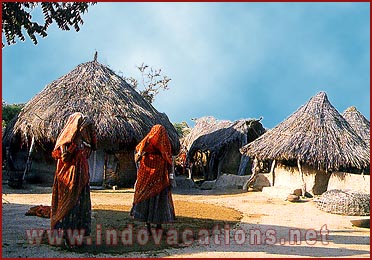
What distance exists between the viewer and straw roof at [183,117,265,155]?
19.9 meters

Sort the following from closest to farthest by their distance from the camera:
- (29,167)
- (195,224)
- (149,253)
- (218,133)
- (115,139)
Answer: (149,253) < (195,224) < (115,139) < (29,167) < (218,133)

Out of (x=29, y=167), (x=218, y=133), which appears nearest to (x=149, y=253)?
(x=29, y=167)

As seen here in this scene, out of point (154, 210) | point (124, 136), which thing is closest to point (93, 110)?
point (124, 136)

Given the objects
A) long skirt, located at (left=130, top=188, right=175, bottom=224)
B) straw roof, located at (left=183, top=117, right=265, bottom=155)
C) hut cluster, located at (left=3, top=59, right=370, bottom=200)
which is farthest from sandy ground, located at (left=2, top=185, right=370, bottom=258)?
straw roof, located at (left=183, top=117, right=265, bottom=155)

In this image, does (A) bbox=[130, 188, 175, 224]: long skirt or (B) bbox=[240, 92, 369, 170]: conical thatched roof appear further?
(B) bbox=[240, 92, 369, 170]: conical thatched roof

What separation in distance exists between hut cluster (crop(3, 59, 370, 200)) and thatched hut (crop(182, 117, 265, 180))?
3.87m

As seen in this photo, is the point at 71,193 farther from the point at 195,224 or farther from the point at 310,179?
the point at 310,179

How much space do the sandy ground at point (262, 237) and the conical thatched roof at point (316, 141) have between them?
3.11 metres

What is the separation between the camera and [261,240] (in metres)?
6.26

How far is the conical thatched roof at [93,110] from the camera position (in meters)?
14.4

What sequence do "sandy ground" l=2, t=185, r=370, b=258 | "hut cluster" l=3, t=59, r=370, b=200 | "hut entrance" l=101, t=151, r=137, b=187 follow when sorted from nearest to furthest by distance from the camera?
1. "sandy ground" l=2, t=185, r=370, b=258
2. "hut cluster" l=3, t=59, r=370, b=200
3. "hut entrance" l=101, t=151, r=137, b=187

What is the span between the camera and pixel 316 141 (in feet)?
45.6

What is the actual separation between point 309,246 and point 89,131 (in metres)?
3.51

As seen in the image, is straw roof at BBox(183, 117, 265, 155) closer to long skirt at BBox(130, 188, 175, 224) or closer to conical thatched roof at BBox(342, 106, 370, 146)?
conical thatched roof at BBox(342, 106, 370, 146)
